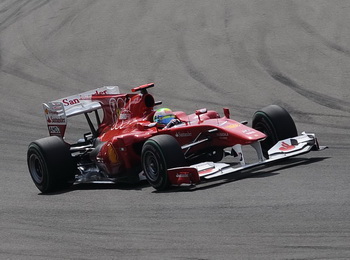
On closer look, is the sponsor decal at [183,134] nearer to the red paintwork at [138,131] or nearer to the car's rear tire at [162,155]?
the red paintwork at [138,131]

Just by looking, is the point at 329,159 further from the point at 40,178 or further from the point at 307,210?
the point at 40,178

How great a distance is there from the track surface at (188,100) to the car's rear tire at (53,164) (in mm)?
347

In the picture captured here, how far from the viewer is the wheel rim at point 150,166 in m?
11.6

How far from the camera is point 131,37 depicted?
24.4 m

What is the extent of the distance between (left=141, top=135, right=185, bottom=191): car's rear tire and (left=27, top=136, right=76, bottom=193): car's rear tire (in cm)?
181

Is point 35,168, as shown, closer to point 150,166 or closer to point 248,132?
point 150,166

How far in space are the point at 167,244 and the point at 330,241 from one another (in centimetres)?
170

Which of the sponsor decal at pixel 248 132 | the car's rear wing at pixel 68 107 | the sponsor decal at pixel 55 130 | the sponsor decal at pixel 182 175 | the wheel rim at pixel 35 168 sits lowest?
the sponsor decal at pixel 182 175

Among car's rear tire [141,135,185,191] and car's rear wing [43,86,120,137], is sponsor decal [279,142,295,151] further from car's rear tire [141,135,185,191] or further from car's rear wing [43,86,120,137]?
car's rear wing [43,86,120,137]

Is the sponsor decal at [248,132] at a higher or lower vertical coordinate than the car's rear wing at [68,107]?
lower

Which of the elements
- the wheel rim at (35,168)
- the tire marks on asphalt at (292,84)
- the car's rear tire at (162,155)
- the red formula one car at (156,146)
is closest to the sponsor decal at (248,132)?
the red formula one car at (156,146)

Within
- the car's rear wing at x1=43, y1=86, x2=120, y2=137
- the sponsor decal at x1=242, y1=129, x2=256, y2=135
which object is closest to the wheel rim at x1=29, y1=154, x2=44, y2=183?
the car's rear wing at x1=43, y1=86, x2=120, y2=137

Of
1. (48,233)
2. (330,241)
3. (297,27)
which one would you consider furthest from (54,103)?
(297,27)

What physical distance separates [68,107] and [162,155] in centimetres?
344
